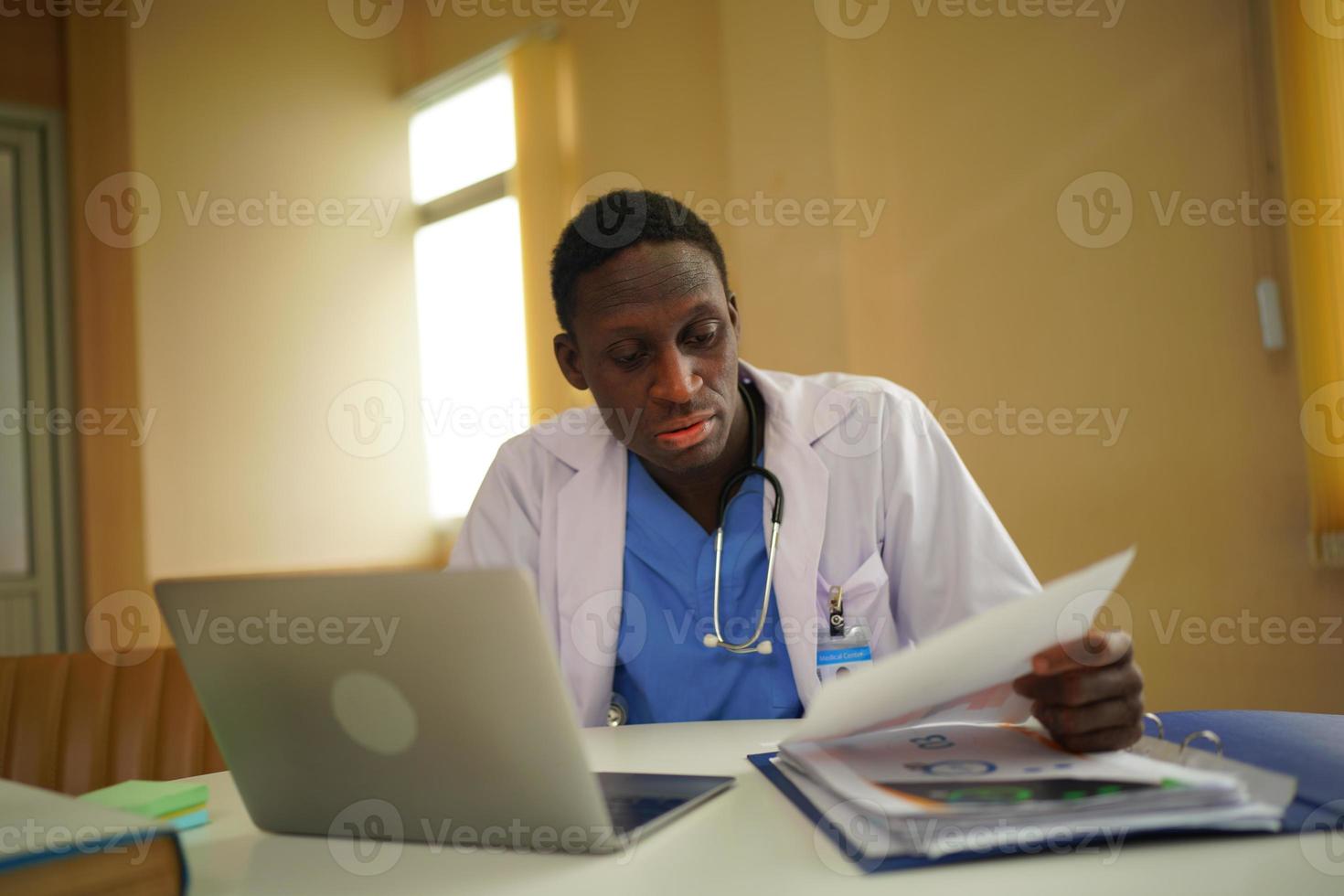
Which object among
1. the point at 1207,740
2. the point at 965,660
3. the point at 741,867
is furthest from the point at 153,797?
the point at 1207,740

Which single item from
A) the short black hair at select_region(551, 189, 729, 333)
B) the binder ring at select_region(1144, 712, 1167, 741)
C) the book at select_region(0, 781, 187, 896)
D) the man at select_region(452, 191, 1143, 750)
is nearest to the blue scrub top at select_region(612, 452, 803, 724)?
the man at select_region(452, 191, 1143, 750)

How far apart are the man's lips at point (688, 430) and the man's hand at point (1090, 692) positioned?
0.67 m

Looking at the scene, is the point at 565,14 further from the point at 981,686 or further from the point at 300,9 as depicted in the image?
the point at 981,686

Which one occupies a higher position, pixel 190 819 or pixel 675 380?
pixel 675 380

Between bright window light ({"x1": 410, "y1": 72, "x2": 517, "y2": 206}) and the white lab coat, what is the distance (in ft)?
8.87

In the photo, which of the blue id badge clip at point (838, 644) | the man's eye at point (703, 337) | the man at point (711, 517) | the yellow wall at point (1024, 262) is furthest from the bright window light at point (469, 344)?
the blue id badge clip at point (838, 644)

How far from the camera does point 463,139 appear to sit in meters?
4.45

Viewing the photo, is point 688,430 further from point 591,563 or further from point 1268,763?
point 1268,763

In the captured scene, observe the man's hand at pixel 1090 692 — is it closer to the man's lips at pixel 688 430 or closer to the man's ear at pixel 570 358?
the man's lips at pixel 688 430

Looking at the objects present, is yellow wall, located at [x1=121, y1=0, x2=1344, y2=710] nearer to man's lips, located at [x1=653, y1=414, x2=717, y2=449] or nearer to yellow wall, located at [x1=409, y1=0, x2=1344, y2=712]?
yellow wall, located at [x1=409, y1=0, x2=1344, y2=712]

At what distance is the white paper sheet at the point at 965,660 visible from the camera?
25.6 inches

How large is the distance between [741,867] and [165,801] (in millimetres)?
502

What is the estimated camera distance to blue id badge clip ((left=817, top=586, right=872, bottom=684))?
4.34 ft

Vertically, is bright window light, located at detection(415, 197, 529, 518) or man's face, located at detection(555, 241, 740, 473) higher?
bright window light, located at detection(415, 197, 529, 518)
